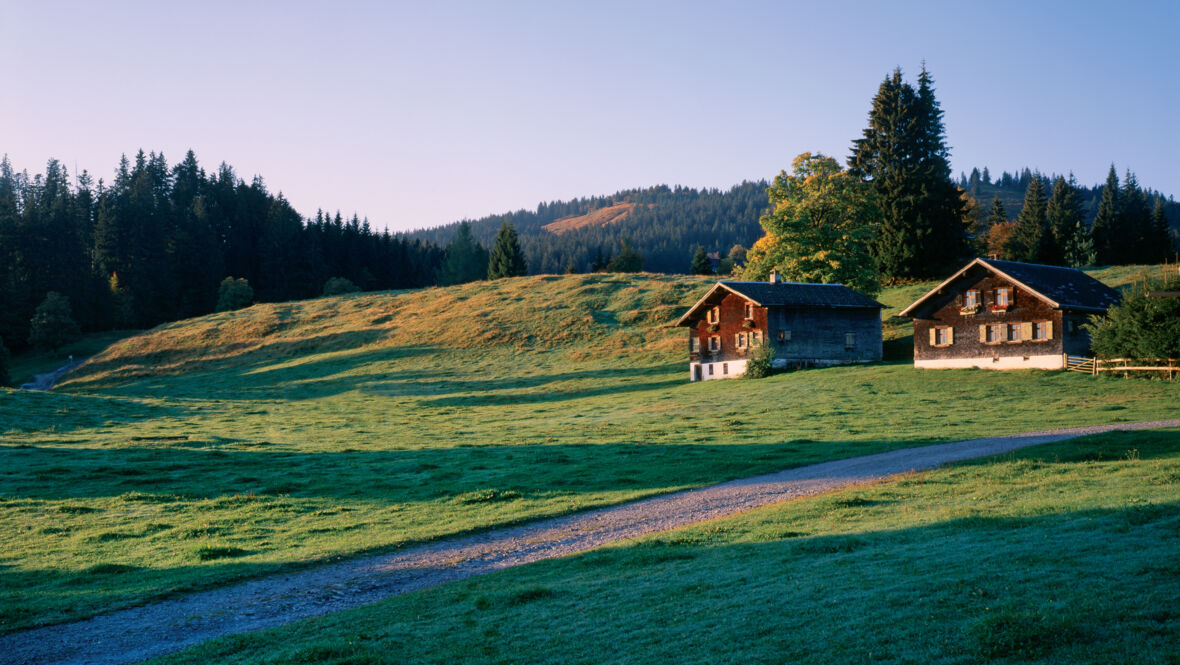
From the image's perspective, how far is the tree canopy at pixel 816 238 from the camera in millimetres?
76562

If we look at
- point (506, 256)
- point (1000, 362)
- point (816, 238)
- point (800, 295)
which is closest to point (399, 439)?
point (800, 295)

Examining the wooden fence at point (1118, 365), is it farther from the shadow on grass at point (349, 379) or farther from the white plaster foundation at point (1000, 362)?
the shadow on grass at point (349, 379)

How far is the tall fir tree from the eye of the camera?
92250 millimetres

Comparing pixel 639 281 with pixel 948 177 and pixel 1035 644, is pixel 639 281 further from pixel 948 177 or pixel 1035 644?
pixel 1035 644

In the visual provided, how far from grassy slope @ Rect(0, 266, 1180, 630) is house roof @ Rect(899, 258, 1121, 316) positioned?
616 centimetres

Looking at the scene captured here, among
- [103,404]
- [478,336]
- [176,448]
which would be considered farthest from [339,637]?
[478,336]

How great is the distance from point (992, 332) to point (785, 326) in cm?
1536

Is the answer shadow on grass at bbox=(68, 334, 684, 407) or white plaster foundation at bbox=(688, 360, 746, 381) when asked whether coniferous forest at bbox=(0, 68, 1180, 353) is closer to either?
shadow on grass at bbox=(68, 334, 684, 407)

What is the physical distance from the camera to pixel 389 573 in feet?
55.4

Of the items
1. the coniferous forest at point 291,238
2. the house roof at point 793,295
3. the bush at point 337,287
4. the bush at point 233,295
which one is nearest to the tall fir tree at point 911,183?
the coniferous forest at point 291,238

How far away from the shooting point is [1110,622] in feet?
28.9

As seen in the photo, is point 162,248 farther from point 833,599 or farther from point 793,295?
point 833,599

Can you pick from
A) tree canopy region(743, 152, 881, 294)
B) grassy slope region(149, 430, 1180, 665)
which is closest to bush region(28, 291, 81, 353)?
tree canopy region(743, 152, 881, 294)

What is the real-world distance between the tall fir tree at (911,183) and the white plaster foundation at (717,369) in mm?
35413
